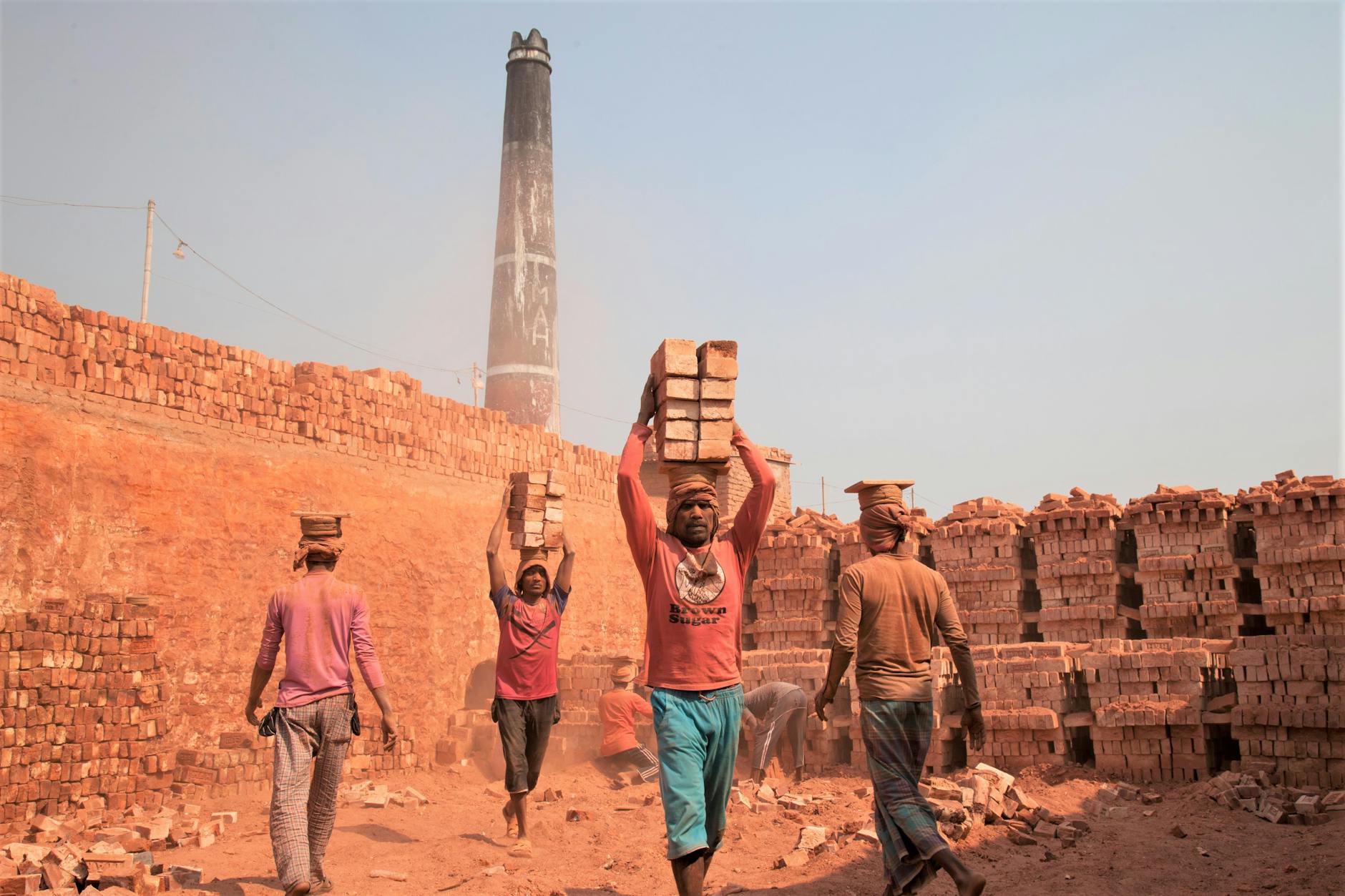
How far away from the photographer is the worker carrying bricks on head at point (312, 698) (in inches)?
248

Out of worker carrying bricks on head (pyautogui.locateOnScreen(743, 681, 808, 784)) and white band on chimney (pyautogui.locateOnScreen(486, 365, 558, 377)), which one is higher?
white band on chimney (pyautogui.locateOnScreen(486, 365, 558, 377))

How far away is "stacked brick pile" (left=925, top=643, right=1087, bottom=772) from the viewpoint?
10930 mm

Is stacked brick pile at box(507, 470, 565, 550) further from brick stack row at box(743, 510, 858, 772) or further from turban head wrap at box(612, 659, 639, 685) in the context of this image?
brick stack row at box(743, 510, 858, 772)

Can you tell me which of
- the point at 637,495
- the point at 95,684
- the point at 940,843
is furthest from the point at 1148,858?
the point at 95,684

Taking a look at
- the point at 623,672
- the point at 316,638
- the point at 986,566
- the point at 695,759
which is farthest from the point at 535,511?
the point at 986,566

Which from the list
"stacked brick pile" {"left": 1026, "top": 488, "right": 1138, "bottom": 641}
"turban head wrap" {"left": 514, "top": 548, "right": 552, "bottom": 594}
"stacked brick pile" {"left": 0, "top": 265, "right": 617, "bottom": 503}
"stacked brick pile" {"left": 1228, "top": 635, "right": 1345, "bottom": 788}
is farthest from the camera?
"stacked brick pile" {"left": 1026, "top": 488, "right": 1138, "bottom": 641}

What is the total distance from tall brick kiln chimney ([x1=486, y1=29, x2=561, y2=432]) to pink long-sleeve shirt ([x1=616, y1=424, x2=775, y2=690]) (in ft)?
72.3

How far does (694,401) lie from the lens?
19.9ft

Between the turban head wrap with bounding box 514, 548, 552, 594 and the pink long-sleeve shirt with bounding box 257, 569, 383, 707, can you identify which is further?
the turban head wrap with bounding box 514, 548, 552, 594

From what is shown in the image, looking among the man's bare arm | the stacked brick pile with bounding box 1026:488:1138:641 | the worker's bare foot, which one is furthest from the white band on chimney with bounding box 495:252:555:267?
the worker's bare foot

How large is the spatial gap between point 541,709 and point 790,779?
15.1 ft

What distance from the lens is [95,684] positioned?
9820 millimetres

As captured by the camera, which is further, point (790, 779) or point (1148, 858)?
point (790, 779)

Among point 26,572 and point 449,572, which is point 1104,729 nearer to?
point 449,572
